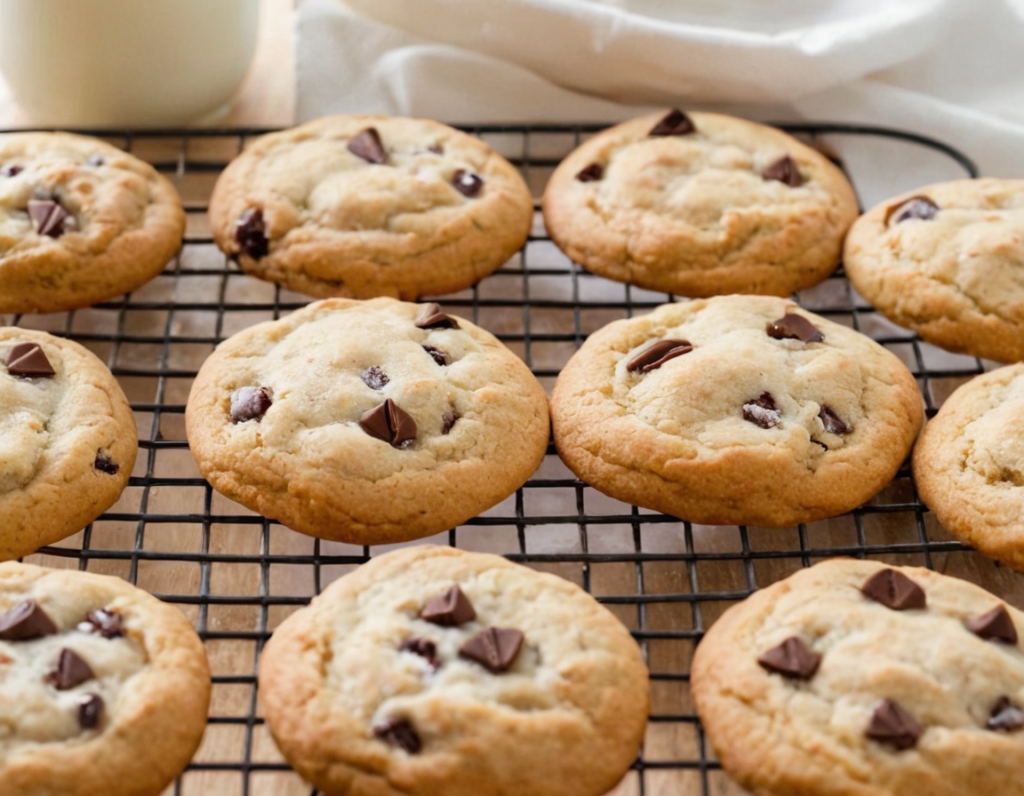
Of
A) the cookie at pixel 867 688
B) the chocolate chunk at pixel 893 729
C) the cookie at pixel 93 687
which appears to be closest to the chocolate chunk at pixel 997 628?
the cookie at pixel 867 688

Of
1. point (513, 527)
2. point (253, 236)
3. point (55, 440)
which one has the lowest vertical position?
point (513, 527)

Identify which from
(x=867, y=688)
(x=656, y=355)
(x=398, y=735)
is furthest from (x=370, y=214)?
(x=867, y=688)

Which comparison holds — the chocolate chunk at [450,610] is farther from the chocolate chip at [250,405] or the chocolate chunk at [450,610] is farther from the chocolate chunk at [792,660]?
the chocolate chip at [250,405]

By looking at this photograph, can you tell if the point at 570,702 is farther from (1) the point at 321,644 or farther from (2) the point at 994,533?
(2) the point at 994,533

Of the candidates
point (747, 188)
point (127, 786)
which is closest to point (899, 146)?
point (747, 188)

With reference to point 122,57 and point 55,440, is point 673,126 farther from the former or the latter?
point 55,440

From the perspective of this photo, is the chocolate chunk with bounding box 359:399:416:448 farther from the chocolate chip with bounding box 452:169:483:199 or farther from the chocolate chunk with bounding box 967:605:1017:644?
the chocolate chunk with bounding box 967:605:1017:644

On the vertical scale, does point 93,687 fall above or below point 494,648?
below
